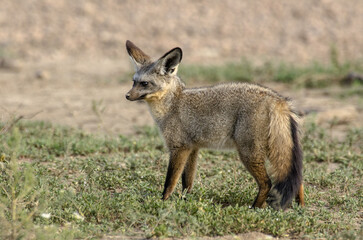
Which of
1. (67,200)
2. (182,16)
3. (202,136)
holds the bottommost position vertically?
(67,200)

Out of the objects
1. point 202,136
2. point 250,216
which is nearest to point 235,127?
point 202,136

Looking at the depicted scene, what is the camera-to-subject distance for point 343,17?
52.1 feet

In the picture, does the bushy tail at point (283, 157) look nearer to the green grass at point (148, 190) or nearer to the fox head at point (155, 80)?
the green grass at point (148, 190)

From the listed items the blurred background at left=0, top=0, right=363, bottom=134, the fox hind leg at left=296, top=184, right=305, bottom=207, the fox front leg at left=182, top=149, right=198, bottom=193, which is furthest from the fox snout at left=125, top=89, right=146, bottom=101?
the blurred background at left=0, top=0, right=363, bottom=134

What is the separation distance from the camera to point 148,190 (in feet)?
19.4

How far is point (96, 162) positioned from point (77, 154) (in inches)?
27.9

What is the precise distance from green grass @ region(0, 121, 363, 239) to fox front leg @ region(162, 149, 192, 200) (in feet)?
0.39

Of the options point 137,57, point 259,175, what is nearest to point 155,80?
point 137,57

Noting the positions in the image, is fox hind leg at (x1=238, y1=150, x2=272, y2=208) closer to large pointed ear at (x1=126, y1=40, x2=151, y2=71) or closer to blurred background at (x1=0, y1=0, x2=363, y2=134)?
large pointed ear at (x1=126, y1=40, x2=151, y2=71)

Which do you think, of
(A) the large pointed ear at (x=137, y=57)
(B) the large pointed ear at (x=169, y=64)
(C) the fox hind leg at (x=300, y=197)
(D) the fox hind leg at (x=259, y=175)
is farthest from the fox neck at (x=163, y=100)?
(C) the fox hind leg at (x=300, y=197)

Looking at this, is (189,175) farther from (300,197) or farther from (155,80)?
(300,197)

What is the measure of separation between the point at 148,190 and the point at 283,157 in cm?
145

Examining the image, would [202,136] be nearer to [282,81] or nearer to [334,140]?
[334,140]

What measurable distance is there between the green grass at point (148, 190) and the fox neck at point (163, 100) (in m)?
0.75
